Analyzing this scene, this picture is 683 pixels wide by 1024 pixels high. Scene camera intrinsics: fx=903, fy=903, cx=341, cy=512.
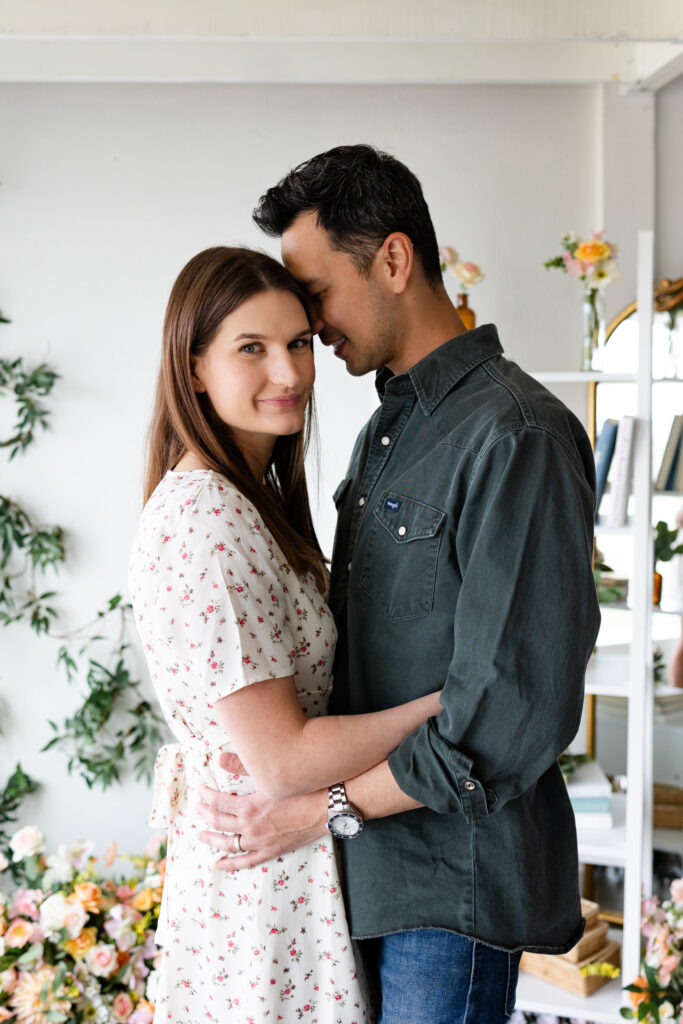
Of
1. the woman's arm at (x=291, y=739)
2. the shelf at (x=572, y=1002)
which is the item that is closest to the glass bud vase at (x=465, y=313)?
the woman's arm at (x=291, y=739)

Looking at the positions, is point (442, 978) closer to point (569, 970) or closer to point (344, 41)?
point (569, 970)

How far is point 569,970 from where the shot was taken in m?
2.64

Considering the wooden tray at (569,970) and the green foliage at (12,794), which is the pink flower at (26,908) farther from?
the wooden tray at (569,970)

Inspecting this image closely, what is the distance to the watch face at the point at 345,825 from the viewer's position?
1221 millimetres

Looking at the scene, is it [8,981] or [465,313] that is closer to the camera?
[8,981]

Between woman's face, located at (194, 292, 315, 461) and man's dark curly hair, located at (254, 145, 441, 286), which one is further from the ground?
man's dark curly hair, located at (254, 145, 441, 286)

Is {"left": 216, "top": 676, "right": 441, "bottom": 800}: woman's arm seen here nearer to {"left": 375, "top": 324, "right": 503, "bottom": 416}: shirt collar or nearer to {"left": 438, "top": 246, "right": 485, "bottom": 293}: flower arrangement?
{"left": 375, "top": 324, "right": 503, "bottom": 416}: shirt collar

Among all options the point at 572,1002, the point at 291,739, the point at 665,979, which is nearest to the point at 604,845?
the point at 572,1002

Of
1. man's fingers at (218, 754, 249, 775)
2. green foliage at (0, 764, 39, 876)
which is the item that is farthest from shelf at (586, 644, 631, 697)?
green foliage at (0, 764, 39, 876)

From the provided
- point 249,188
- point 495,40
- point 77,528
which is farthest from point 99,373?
point 495,40

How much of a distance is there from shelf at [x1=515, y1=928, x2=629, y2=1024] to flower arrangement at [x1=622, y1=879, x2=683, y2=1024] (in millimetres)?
639

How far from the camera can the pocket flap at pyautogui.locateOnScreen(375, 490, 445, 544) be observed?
124 centimetres

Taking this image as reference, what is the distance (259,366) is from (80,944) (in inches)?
52.1

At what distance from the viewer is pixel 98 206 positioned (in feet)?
10.2
